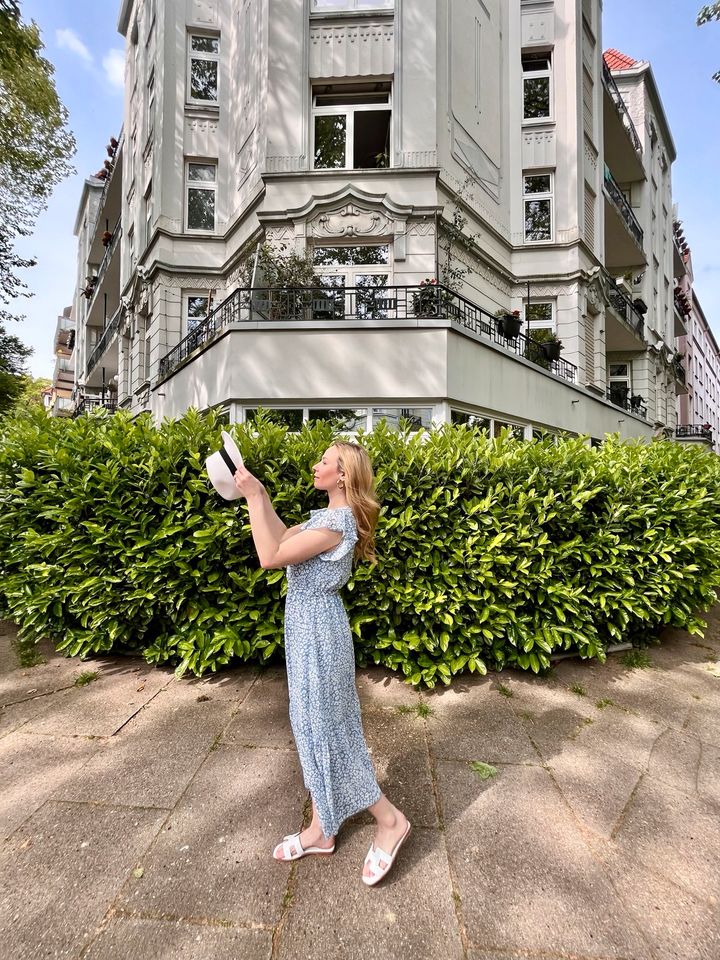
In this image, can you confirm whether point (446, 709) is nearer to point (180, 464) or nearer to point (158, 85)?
point (180, 464)

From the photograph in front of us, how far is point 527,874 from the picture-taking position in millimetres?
2150

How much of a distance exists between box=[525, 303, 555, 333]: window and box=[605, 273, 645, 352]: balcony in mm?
3404

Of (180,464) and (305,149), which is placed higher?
(305,149)

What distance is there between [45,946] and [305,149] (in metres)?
15.2

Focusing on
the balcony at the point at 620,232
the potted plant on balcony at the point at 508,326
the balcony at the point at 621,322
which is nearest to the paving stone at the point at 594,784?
the potted plant on balcony at the point at 508,326

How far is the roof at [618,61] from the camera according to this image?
24.7 m

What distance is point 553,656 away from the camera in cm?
438

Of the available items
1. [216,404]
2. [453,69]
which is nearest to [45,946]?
[216,404]

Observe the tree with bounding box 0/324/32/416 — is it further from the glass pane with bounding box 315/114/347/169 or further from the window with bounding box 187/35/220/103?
the glass pane with bounding box 315/114/347/169

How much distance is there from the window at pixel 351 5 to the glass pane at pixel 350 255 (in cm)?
620

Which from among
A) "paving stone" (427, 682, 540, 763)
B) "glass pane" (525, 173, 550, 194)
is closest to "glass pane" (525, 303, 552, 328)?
"glass pane" (525, 173, 550, 194)

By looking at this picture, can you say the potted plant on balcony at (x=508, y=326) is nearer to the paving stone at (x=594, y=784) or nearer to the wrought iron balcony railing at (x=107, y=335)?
the paving stone at (x=594, y=784)

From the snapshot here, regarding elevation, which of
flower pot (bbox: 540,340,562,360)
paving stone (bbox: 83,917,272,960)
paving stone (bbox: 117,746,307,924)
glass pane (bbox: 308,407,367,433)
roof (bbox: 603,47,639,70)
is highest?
roof (bbox: 603,47,639,70)

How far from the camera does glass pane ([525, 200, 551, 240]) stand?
1614cm
